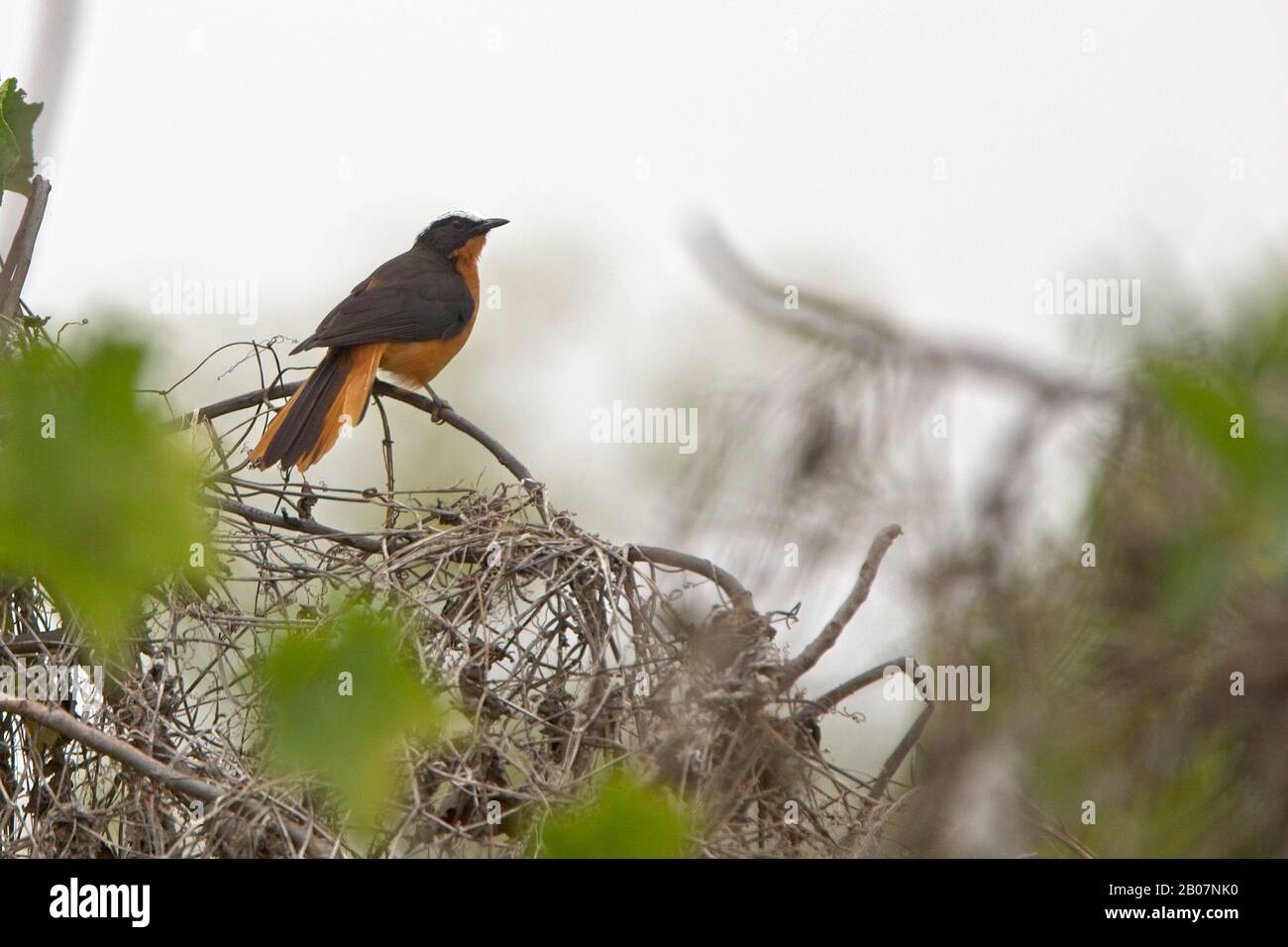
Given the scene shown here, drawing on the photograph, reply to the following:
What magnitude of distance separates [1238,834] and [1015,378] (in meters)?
0.42

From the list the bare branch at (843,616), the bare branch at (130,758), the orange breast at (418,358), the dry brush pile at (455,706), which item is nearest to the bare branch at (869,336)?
the bare branch at (843,616)

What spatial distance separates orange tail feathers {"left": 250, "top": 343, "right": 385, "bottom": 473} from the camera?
4.59 metres

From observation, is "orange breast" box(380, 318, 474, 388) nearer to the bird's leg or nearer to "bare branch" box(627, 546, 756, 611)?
the bird's leg

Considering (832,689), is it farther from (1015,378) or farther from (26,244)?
(26,244)

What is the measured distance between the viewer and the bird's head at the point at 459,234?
7789 millimetres

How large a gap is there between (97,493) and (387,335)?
5.35 metres

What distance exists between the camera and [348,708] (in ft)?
3.91

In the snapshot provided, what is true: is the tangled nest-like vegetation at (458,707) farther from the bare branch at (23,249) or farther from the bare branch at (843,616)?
the bare branch at (23,249)

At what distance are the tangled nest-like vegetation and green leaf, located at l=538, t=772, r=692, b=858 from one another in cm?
87

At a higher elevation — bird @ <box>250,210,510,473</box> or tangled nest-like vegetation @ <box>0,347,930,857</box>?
bird @ <box>250,210,510,473</box>

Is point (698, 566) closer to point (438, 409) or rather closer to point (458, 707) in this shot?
point (458, 707)

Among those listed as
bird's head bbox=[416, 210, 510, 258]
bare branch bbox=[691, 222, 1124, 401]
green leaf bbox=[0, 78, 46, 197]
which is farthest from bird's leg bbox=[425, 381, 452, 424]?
bare branch bbox=[691, 222, 1124, 401]

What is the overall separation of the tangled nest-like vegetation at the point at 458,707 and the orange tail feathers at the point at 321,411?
986mm
